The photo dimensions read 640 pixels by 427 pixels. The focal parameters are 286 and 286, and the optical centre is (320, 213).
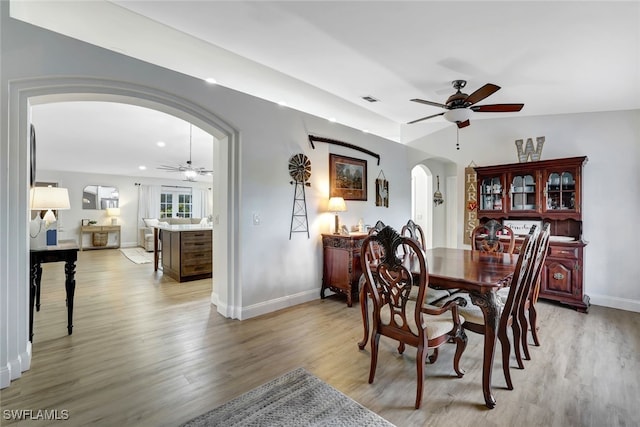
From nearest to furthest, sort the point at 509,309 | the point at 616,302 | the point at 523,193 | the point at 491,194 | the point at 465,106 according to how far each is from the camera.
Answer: the point at 509,309, the point at 465,106, the point at 616,302, the point at 523,193, the point at 491,194

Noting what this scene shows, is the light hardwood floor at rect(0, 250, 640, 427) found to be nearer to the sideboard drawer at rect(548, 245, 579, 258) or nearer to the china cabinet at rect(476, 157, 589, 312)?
the china cabinet at rect(476, 157, 589, 312)

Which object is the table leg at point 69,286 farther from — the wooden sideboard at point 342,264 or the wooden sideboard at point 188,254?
the wooden sideboard at point 342,264

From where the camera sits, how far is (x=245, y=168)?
325 cm

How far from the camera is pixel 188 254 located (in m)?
4.95

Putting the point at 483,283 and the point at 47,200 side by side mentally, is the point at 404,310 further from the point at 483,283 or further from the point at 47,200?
the point at 47,200

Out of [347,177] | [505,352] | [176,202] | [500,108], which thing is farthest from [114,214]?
[505,352]

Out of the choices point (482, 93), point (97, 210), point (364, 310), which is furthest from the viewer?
point (97, 210)

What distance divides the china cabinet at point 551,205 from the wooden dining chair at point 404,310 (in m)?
2.57

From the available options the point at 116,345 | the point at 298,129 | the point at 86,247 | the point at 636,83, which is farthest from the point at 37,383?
the point at 86,247

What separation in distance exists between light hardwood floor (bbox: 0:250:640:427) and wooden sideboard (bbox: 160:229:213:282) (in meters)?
1.35

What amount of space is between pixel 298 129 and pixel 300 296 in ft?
7.24

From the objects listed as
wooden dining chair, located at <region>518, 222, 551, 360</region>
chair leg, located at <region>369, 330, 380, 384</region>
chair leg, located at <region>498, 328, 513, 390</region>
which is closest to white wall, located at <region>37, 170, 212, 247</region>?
chair leg, located at <region>369, 330, 380, 384</region>

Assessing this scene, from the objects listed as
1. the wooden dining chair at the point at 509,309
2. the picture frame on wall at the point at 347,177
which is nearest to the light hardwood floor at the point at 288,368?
the wooden dining chair at the point at 509,309

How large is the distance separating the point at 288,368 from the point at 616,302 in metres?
4.30
